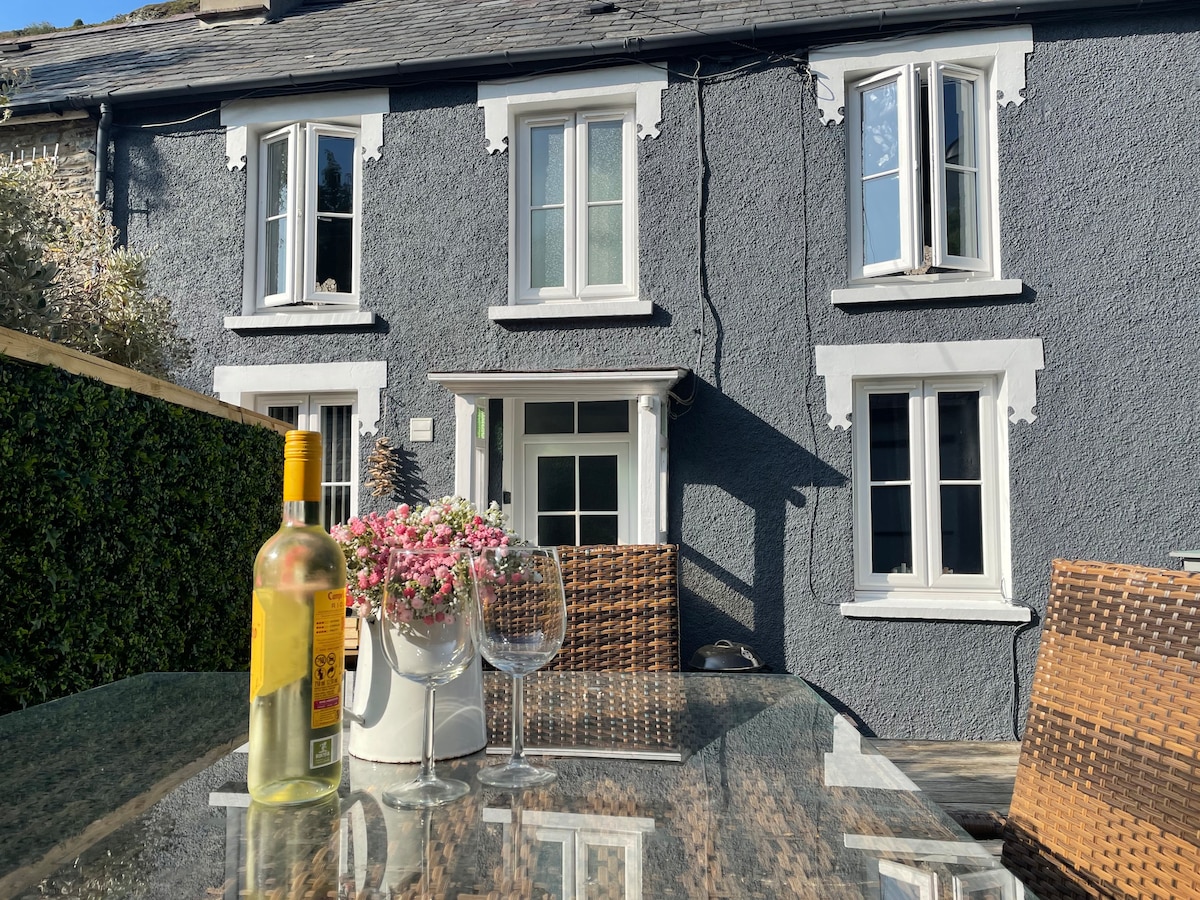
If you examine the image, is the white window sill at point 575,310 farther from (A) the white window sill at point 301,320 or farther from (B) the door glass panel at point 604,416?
(A) the white window sill at point 301,320

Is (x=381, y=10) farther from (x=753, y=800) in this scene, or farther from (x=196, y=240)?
(x=753, y=800)

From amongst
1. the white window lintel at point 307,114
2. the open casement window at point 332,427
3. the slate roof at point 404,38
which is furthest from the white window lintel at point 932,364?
the white window lintel at point 307,114

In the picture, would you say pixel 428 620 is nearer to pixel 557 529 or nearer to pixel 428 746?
pixel 428 746

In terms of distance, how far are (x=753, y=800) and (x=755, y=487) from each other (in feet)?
16.2

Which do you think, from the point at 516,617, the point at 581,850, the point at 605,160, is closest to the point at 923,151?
the point at 605,160

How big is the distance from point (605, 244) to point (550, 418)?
55.5 inches

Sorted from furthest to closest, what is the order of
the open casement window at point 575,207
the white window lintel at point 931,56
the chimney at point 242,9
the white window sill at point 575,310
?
the chimney at point 242,9
the open casement window at point 575,207
the white window sill at point 575,310
the white window lintel at point 931,56

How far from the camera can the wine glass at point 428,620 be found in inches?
46.2

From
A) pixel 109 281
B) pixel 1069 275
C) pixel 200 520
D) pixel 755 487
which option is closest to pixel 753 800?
pixel 200 520

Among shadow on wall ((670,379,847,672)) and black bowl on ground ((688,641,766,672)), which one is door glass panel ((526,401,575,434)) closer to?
shadow on wall ((670,379,847,672))

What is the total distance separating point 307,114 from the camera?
6.70 m

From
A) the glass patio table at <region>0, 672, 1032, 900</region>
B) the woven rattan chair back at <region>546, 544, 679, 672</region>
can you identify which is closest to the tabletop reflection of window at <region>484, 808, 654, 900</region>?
the glass patio table at <region>0, 672, 1032, 900</region>

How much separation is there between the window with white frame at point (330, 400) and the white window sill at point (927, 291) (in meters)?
3.47

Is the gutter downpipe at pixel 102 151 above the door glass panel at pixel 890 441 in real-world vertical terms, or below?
above
